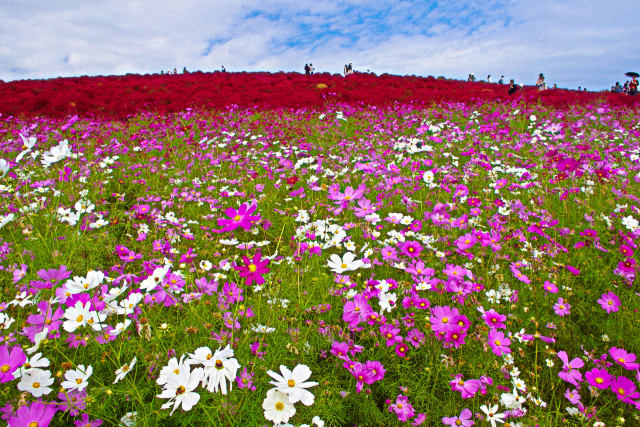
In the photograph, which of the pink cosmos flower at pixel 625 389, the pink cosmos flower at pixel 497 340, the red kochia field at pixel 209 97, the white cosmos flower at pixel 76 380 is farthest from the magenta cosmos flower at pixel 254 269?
the red kochia field at pixel 209 97

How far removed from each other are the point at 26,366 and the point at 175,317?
0.58 meters

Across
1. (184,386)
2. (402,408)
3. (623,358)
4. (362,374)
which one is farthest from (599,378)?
(184,386)

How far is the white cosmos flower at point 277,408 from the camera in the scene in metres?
0.85

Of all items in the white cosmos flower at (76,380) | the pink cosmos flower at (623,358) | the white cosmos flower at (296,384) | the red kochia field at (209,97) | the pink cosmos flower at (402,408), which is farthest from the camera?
the red kochia field at (209,97)

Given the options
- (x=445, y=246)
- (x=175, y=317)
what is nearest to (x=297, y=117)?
(x=445, y=246)

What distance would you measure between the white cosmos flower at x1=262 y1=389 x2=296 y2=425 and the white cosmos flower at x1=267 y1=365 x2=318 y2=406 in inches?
1.0

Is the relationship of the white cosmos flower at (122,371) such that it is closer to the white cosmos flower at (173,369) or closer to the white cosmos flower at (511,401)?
the white cosmos flower at (173,369)

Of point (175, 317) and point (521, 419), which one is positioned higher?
point (175, 317)

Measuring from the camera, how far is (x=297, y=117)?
717 cm

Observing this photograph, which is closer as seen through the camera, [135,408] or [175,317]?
[135,408]

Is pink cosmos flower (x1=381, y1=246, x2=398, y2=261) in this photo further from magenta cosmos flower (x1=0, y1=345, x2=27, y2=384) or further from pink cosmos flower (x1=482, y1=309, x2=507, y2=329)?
magenta cosmos flower (x1=0, y1=345, x2=27, y2=384)

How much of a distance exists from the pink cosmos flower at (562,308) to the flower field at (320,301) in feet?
0.08

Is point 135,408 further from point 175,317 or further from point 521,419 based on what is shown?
point 521,419

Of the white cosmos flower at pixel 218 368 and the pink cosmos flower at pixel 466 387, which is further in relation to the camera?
the pink cosmos flower at pixel 466 387
